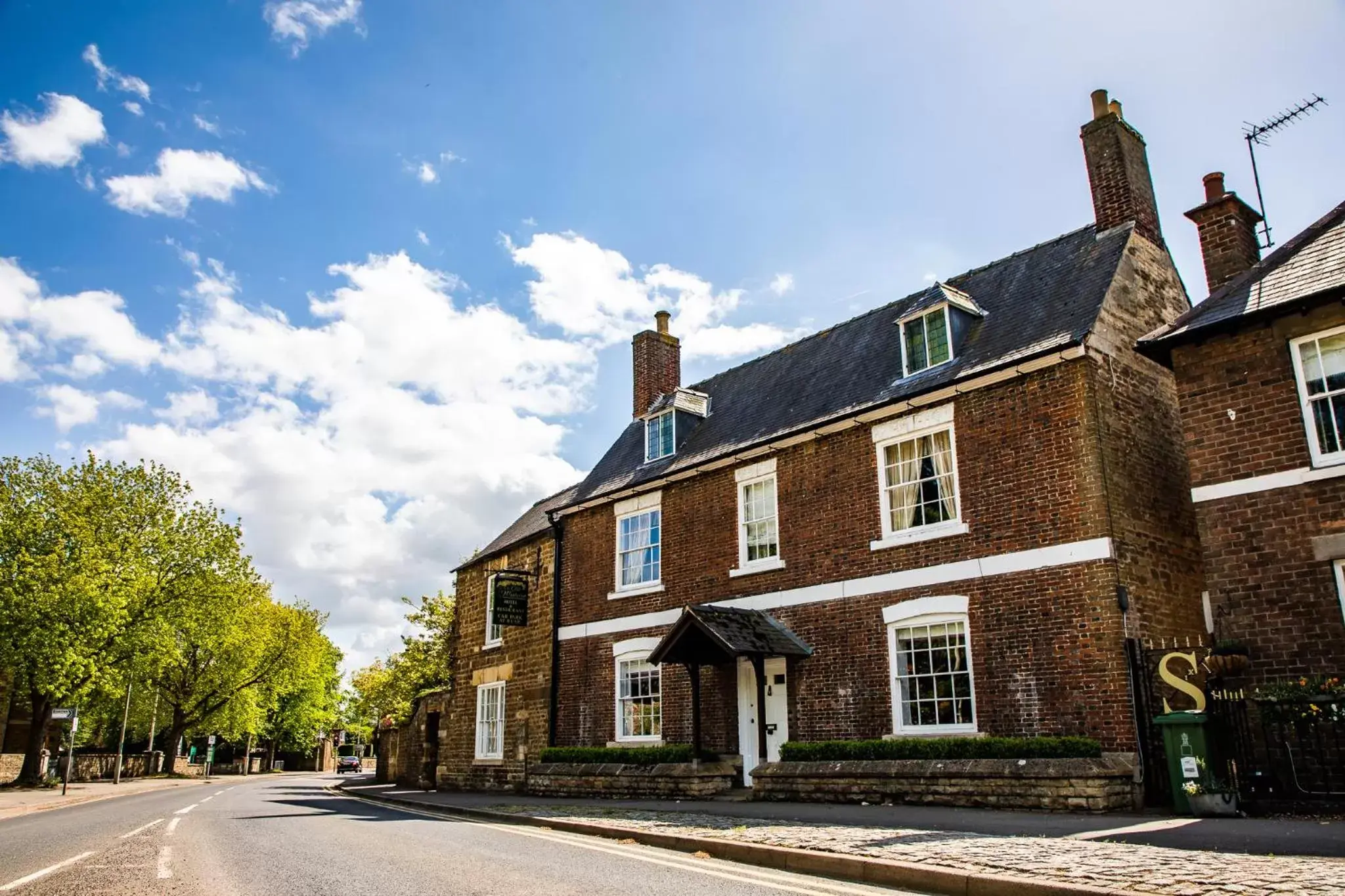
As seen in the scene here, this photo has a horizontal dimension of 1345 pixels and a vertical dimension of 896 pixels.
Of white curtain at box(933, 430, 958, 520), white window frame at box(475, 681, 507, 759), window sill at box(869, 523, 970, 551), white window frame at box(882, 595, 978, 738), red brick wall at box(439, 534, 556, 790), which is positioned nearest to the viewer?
white window frame at box(882, 595, 978, 738)

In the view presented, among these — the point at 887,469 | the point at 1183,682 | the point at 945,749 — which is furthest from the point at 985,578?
the point at 1183,682

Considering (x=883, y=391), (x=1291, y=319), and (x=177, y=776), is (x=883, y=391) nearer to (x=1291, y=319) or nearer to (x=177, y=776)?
(x=1291, y=319)

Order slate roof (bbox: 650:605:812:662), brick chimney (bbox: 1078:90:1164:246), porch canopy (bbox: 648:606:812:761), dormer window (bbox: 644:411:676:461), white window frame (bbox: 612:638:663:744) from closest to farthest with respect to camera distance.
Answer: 1. slate roof (bbox: 650:605:812:662)
2. porch canopy (bbox: 648:606:812:761)
3. brick chimney (bbox: 1078:90:1164:246)
4. white window frame (bbox: 612:638:663:744)
5. dormer window (bbox: 644:411:676:461)

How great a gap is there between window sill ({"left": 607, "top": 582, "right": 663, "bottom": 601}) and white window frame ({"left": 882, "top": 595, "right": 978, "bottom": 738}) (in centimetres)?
607

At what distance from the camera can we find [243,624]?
50.2 meters

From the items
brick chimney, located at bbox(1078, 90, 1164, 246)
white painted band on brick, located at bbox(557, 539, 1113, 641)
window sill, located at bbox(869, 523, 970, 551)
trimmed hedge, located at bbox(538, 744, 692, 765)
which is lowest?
trimmed hedge, located at bbox(538, 744, 692, 765)

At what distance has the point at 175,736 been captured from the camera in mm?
50969

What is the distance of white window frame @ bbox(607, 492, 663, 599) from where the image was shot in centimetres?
2025

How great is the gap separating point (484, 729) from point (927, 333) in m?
15.8

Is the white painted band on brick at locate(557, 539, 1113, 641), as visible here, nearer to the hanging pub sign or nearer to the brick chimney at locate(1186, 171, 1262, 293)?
the hanging pub sign

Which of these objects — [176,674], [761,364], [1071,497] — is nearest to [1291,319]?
[1071,497]

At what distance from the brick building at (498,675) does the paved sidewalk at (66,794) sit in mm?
9434

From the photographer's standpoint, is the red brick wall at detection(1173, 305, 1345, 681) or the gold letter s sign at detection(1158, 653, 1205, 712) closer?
the gold letter s sign at detection(1158, 653, 1205, 712)

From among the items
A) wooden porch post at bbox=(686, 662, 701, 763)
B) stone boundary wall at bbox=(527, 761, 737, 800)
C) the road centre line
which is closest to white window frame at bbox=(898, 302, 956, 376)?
wooden porch post at bbox=(686, 662, 701, 763)
